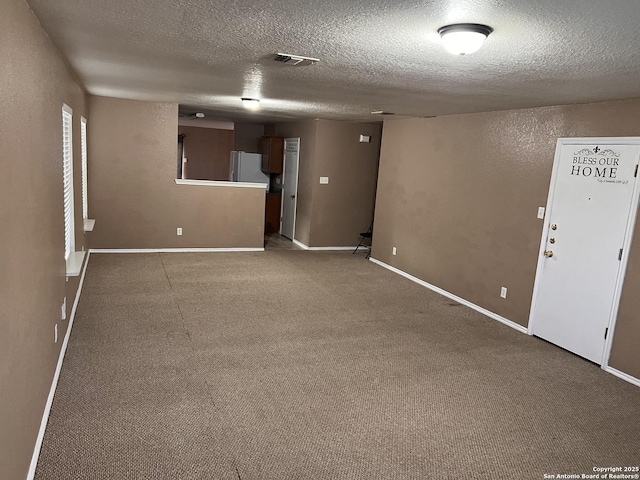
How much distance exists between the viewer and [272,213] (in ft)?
31.5

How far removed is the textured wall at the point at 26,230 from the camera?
5.89 feet

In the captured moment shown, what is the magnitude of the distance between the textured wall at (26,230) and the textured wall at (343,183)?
5061 millimetres

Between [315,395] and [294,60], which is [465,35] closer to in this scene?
[294,60]

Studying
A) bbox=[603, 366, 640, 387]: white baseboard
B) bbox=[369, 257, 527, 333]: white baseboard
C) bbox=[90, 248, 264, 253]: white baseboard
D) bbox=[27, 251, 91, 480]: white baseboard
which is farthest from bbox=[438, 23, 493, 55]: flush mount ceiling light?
bbox=[90, 248, 264, 253]: white baseboard

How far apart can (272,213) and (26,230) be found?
7.45 metres

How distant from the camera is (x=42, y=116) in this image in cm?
269

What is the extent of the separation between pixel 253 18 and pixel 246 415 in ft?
7.32

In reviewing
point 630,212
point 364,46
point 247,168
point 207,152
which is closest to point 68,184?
point 364,46

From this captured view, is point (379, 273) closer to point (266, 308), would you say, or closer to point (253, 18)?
point (266, 308)

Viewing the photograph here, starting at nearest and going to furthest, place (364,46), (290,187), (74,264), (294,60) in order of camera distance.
A: (364,46) → (294,60) → (74,264) → (290,187)

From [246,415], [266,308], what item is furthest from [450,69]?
[266,308]

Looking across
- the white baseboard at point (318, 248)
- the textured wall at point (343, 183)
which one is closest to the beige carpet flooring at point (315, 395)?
the white baseboard at point (318, 248)

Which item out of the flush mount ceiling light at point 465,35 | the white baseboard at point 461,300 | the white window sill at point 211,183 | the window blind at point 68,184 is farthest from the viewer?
the white window sill at point 211,183

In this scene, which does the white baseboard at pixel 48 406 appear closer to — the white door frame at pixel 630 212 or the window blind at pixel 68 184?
the window blind at pixel 68 184
